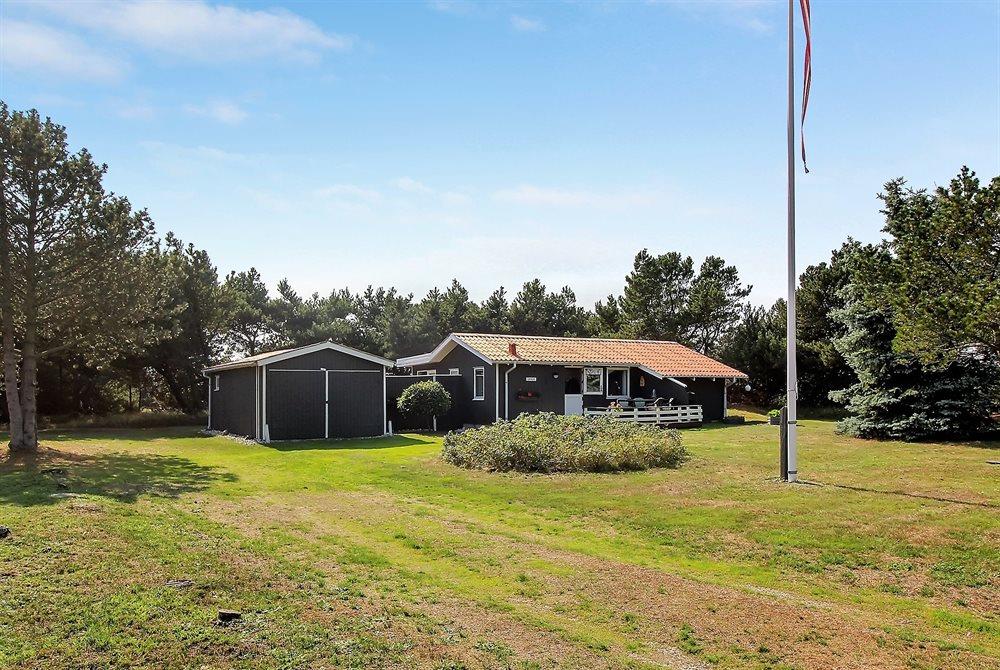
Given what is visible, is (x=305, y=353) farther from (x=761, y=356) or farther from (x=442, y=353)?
(x=761, y=356)

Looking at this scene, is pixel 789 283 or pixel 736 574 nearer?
pixel 736 574

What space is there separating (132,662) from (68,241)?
1583 cm

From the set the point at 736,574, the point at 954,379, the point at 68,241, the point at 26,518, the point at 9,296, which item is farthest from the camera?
the point at 954,379

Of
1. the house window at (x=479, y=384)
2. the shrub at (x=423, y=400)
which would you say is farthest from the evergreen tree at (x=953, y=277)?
the shrub at (x=423, y=400)

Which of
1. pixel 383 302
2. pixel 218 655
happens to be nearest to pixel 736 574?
pixel 218 655

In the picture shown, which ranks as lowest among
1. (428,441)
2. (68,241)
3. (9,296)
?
(428,441)

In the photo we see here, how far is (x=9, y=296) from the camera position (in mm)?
16562

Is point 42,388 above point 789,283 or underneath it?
underneath

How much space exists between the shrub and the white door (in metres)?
4.69

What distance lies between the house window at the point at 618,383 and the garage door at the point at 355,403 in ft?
30.2

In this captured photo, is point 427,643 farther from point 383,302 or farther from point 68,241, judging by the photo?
point 383,302

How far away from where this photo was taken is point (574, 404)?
87.7ft

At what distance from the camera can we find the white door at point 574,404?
26.6 metres

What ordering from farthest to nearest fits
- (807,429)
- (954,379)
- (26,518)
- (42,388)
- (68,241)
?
(42,388)
(807,429)
(954,379)
(68,241)
(26,518)
